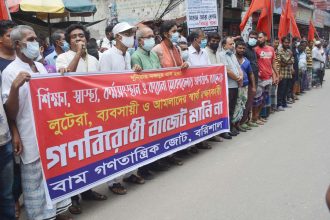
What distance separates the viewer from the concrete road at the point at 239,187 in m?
3.48

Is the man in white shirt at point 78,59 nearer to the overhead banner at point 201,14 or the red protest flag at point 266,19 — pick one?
the overhead banner at point 201,14

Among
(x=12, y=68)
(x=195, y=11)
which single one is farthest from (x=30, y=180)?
(x=195, y=11)

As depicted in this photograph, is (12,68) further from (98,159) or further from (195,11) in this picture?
(195,11)

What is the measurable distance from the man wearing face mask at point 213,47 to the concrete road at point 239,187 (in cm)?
136

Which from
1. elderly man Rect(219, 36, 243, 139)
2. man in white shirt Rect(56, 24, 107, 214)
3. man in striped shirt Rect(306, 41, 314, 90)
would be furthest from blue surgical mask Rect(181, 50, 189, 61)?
man in striped shirt Rect(306, 41, 314, 90)

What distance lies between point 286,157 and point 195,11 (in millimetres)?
4754

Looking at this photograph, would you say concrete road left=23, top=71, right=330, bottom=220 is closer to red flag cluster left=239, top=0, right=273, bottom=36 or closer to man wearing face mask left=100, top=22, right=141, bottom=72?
man wearing face mask left=100, top=22, right=141, bottom=72

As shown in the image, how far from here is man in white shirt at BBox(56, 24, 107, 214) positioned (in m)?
3.67

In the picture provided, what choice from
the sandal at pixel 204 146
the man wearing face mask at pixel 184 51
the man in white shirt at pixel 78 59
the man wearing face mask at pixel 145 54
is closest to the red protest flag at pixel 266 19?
the man wearing face mask at pixel 184 51

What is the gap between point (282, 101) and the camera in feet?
30.6

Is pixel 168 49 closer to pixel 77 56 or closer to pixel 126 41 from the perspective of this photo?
pixel 126 41

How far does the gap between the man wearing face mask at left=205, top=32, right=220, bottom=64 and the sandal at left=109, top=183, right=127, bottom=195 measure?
2915 millimetres

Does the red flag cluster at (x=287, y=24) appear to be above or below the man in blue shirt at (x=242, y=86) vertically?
above

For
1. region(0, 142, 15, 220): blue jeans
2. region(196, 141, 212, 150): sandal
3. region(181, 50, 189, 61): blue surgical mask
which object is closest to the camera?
region(0, 142, 15, 220): blue jeans
